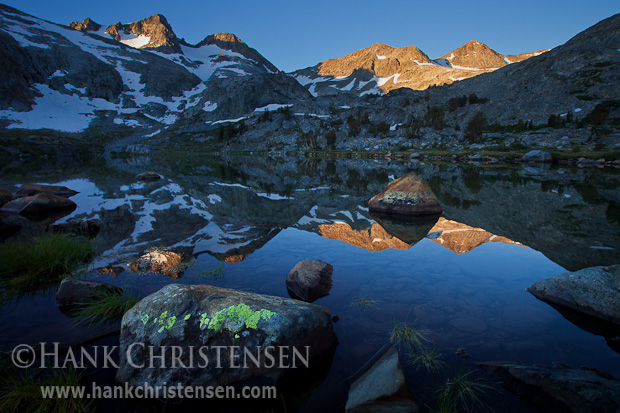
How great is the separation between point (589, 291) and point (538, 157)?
5887 cm

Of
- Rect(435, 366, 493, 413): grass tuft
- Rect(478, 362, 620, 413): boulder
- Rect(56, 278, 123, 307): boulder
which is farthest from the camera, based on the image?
Rect(56, 278, 123, 307): boulder

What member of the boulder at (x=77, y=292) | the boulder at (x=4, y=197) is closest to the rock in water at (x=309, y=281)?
the boulder at (x=77, y=292)

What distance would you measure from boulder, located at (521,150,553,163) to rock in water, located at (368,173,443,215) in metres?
49.8

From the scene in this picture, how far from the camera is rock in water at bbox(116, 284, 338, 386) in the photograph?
166 inches

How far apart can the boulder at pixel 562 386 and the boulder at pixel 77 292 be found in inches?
320

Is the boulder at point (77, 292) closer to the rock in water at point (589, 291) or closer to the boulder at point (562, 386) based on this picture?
the boulder at point (562, 386)

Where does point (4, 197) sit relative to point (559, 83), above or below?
below

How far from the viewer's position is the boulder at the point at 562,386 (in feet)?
11.8

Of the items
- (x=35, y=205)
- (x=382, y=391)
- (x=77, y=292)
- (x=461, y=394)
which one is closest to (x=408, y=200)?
(x=461, y=394)

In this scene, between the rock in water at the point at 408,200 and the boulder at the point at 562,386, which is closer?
the boulder at the point at 562,386

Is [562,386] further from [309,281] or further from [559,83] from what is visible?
[559,83]

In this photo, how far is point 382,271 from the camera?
28.0 ft

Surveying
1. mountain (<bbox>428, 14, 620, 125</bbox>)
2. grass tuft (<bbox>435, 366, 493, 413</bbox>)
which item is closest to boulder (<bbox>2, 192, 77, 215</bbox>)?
grass tuft (<bbox>435, 366, 493, 413</bbox>)

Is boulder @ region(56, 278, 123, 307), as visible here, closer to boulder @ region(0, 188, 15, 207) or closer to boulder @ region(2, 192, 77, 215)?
boulder @ region(2, 192, 77, 215)
